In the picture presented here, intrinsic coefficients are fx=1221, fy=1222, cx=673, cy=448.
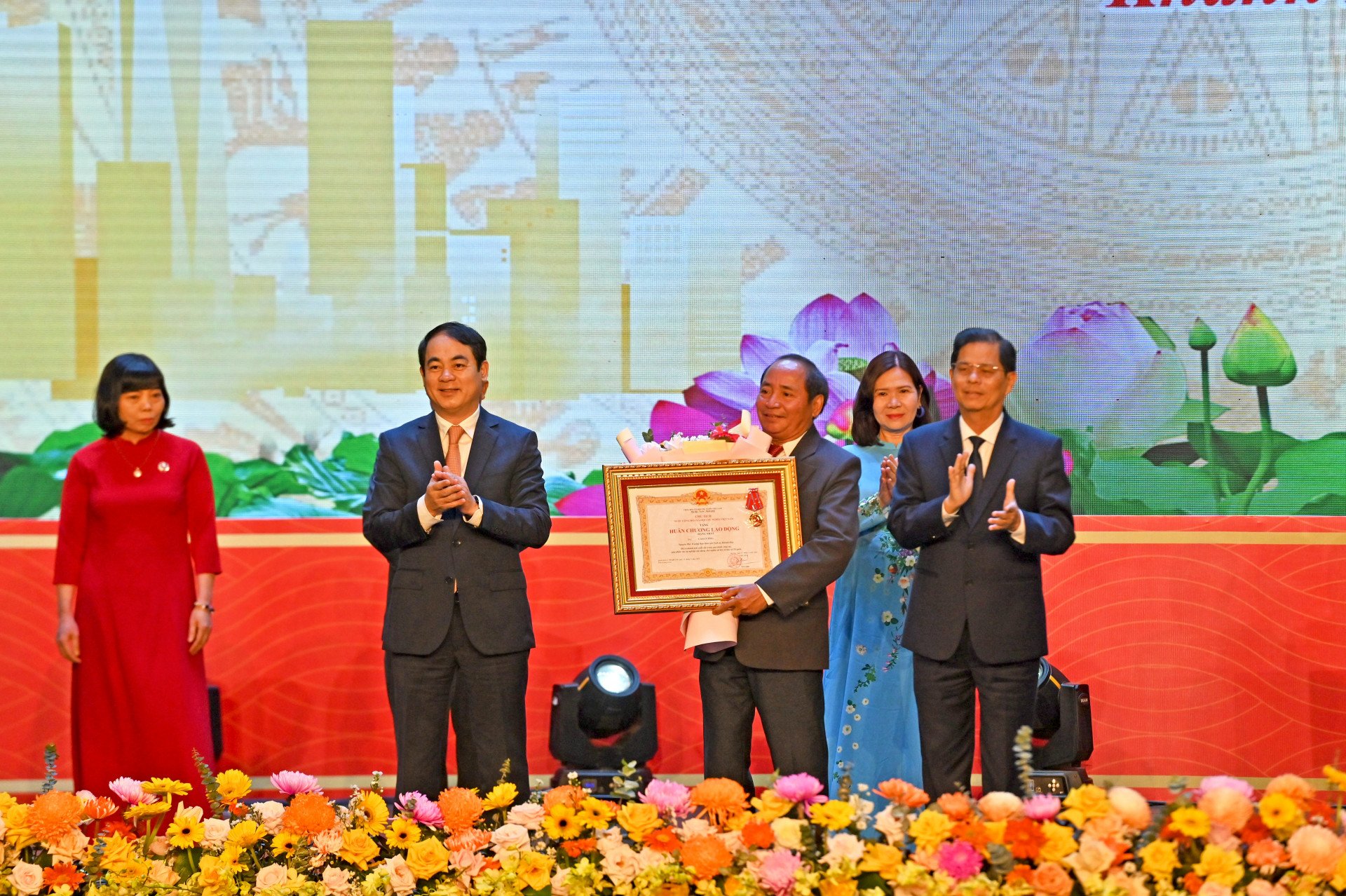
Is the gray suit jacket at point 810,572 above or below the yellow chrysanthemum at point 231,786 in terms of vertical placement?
above

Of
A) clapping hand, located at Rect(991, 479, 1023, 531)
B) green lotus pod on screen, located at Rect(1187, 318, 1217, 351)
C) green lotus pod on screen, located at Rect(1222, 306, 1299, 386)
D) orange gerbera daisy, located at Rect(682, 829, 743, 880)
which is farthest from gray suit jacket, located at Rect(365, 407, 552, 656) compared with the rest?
green lotus pod on screen, located at Rect(1222, 306, 1299, 386)

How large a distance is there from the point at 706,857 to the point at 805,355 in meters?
3.18

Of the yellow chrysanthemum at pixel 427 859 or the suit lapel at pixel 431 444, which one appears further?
the suit lapel at pixel 431 444

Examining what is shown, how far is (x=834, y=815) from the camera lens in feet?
6.07

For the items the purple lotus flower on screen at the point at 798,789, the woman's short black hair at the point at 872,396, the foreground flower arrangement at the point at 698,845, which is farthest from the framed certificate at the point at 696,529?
the purple lotus flower on screen at the point at 798,789

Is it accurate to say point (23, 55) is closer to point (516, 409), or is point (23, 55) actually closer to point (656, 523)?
point (516, 409)

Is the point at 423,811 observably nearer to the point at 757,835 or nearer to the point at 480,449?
the point at 757,835

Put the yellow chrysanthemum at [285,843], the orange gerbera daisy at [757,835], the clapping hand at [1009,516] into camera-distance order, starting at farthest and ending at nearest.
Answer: the clapping hand at [1009,516], the yellow chrysanthemum at [285,843], the orange gerbera daisy at [757,835]

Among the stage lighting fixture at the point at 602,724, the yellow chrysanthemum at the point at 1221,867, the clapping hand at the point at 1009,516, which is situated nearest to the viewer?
the yellow chrysanthemum at the point at 1221,867

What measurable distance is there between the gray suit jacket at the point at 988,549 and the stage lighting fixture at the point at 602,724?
1.34 m

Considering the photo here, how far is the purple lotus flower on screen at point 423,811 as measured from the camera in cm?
204

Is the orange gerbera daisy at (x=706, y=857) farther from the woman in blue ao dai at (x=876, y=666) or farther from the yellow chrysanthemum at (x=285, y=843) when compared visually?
the woman in blue ao dai at (x=876, y=666)

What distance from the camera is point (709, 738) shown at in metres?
3.35

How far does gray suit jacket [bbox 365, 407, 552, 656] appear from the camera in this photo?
3324 millimetres
